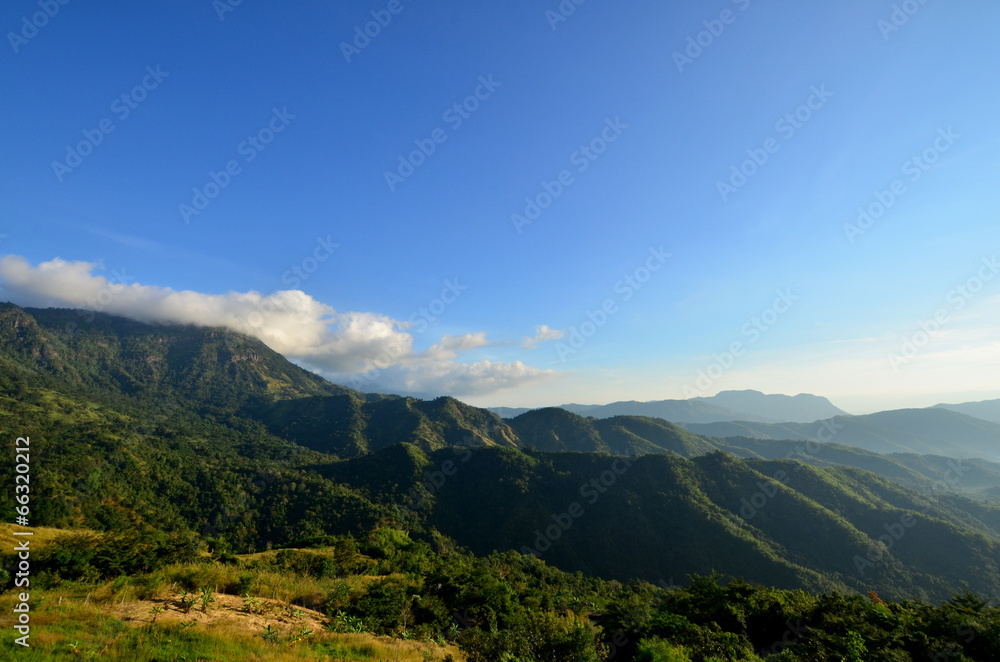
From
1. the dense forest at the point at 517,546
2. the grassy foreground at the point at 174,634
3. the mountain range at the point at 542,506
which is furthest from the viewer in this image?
the mountain range at the point at 542,506

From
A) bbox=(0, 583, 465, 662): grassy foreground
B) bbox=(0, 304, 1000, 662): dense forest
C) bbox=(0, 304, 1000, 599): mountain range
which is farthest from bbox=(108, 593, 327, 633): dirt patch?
bbox=(0, 304, 1000, 599): mountain range

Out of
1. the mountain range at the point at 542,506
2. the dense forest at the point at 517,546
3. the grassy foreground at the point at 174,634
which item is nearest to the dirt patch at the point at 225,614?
the grassy foreground at the point at 174,634

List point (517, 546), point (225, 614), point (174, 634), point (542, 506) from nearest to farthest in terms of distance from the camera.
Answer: point (174, 634) → point (225, 614) → point (517, 546) → point (542, 506)

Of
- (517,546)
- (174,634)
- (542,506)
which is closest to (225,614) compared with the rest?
(174,634)

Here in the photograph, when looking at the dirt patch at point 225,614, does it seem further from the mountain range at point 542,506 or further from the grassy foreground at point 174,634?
the mountain range at point 542,506

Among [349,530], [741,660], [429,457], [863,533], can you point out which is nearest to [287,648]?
[741,660]

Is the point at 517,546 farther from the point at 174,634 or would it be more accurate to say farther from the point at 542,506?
the point at 174,634

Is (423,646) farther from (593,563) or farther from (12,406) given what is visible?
(12,406)

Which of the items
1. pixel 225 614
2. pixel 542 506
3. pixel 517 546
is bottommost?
pixel 517 546

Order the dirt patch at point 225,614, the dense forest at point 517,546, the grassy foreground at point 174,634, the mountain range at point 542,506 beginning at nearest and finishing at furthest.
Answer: the grassy foreground at point 174,634
the dirt patch at point 225,614
the dense forest at point 517,546
the mountain range at point 542,506

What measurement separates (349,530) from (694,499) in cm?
12507

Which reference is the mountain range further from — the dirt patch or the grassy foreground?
the grassy foreground

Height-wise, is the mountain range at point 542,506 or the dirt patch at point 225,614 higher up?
the dirt patch at point 225,614

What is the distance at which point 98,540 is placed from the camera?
23.7m
